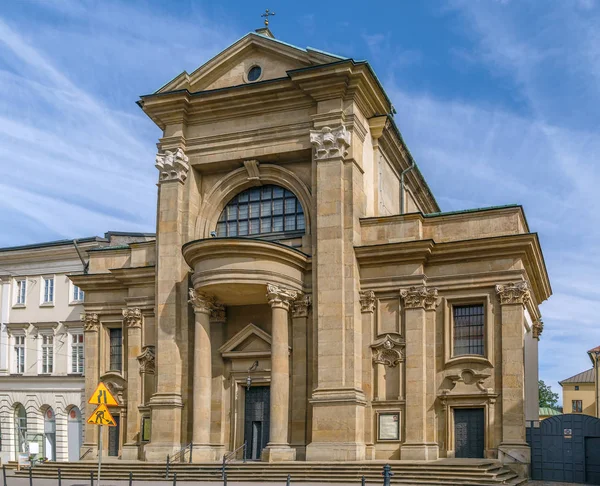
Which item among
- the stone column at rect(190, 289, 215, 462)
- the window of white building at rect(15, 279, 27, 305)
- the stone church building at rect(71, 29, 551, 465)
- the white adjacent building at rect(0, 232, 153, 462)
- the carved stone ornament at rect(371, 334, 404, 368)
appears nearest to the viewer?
the stone church building at rect(71, 29, 551, 465)

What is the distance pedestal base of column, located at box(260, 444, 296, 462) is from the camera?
3036 centimetres

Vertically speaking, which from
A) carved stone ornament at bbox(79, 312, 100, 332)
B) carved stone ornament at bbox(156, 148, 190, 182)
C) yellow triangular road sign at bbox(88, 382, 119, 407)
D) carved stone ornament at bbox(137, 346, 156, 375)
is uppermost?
carved stone ornament at bbox(156, 148, 190, 182)

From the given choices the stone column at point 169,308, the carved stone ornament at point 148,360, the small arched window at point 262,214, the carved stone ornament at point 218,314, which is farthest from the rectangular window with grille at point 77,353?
the carved stone ornament at point 218,314

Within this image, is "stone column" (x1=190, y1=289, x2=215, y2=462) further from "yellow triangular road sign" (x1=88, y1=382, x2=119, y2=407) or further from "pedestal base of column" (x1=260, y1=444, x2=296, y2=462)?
"yellow triangular road sign" (x1=88, y1=382, x2=119, y2=407)

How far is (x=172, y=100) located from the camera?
116 feet

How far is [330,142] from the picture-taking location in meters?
32.5

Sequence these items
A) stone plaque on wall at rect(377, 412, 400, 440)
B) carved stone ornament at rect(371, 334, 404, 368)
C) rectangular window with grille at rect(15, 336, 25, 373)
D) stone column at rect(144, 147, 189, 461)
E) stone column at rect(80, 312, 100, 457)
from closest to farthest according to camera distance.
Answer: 1. stone plaque on wall at rect(377, 412, 400, 440)
2. carved stone ornament at rect(371, 334, 404, 368)
3. stone column at rect(144, 147, 189, 461)
4. stone column at rect(80, 312, 100, 457)
5. rectangular window with grille at rect(15, 336, 25, 373)

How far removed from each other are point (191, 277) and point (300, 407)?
6.64 meters

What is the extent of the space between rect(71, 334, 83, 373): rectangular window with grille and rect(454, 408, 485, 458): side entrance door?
76.3 feet

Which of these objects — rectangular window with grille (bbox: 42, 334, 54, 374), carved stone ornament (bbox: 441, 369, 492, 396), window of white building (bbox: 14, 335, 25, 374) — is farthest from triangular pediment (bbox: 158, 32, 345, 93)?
window of white building (bbox: 14, 335, 25, 374)

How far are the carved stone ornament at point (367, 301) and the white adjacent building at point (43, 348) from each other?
19.3 metres

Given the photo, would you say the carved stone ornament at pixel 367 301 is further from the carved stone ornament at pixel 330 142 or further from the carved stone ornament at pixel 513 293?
the carved stone ornament at pixel 330 142

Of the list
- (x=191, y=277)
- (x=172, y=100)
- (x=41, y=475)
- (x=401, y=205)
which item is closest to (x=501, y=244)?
(x=401, y=205)

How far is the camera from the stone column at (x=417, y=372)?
100 feet
